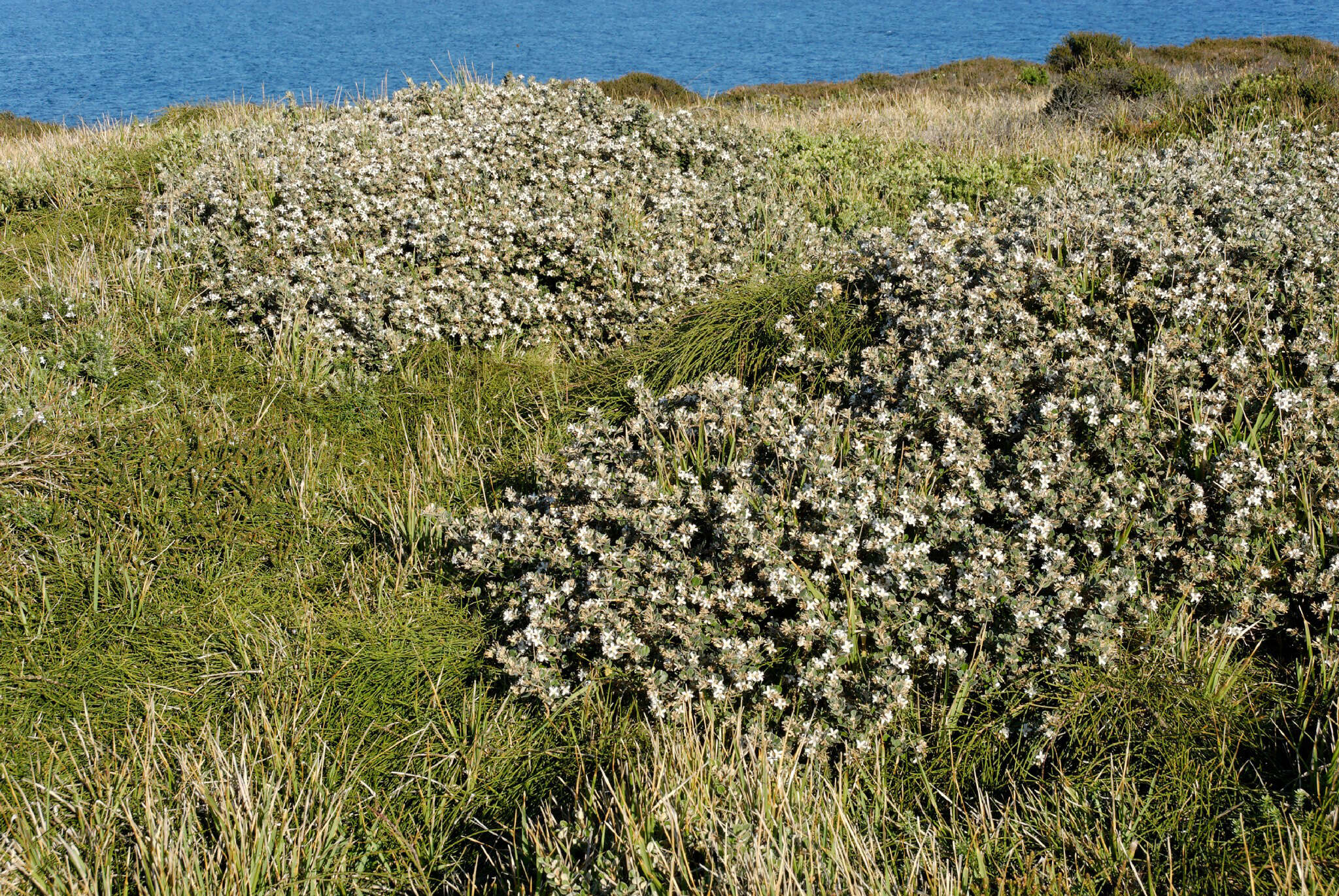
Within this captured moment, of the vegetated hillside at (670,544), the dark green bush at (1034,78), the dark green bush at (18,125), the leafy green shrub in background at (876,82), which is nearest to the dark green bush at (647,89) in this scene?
the leafy green shrub in background at (876,82)

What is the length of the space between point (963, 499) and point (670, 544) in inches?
44.6

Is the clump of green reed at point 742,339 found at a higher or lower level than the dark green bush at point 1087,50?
lower

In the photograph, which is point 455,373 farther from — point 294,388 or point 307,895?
point 307,895

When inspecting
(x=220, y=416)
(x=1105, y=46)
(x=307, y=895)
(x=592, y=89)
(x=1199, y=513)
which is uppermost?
(x=1105, y=46)

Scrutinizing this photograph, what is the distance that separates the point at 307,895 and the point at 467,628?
1281 mm

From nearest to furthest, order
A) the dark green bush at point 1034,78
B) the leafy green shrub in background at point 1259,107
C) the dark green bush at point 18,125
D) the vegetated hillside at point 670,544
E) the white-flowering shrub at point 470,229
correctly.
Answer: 1. the vegetated hillside at point 670,544
2. the white-flowering shrub at point 470,229
3. the leafy green shrub in background at point 1259,107
4. the dark green bush at point 18,125
5. the dark green bush at point 1034,78

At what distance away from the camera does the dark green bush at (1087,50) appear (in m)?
19.4

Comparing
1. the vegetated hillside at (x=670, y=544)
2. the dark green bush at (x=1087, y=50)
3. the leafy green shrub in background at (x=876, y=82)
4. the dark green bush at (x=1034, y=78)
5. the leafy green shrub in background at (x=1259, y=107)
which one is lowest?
the vegetated hillside at (x=670, y=544)

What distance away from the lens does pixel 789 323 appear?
4.72 meters

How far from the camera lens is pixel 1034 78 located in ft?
65.9

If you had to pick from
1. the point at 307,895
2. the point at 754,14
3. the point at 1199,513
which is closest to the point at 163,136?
the point at 307,895

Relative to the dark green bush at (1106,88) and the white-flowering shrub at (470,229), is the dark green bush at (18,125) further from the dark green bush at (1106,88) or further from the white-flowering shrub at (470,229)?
the dark green bush at (1106,88)

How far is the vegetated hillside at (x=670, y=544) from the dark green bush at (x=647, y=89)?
1426cm

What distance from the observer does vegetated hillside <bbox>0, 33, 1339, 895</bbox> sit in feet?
8.56
